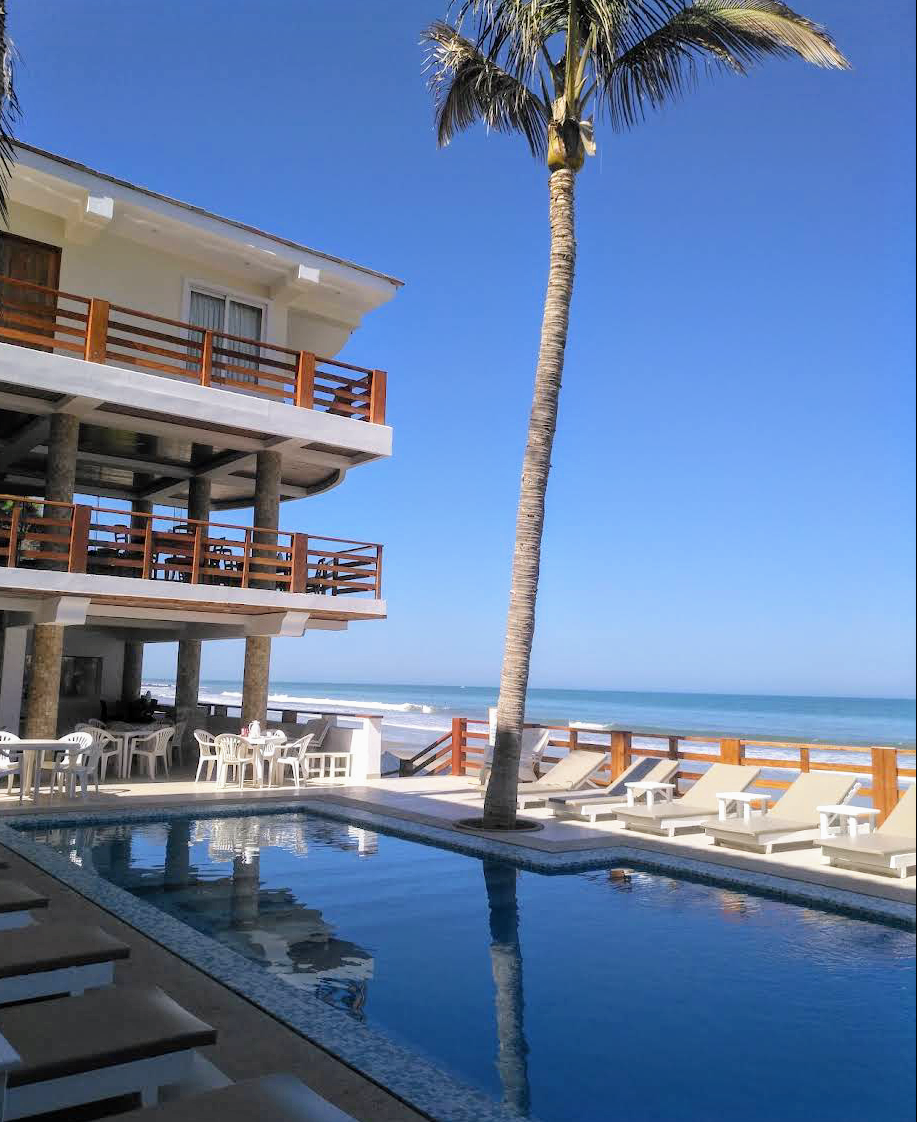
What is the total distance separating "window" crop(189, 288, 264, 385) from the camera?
59.3 ft

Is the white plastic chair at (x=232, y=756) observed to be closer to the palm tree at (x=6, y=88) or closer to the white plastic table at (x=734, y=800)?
the white plastic table at (x=734, y=800)

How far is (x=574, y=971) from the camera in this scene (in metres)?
6.12

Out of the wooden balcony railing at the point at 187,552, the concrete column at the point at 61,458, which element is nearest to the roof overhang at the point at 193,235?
the concrete column at the point at 61,458

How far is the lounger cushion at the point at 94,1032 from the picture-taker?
10.2 ft

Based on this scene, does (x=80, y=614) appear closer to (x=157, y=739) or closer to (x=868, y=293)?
(x=157, y=739)

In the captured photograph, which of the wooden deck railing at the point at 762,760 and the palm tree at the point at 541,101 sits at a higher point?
the palm tree at the point at 541,101

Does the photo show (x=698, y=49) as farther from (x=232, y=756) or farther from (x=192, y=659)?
(x=192, y=659)

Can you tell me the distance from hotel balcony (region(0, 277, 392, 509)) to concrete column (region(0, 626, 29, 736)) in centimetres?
362

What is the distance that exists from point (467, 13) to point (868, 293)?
8.59 metres

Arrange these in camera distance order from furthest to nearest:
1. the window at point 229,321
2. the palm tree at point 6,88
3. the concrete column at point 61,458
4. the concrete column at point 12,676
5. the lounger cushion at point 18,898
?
the window at point 229,321
the concrete column at point 12,676
the concrete column at point 61,458
the palm tree at point 6,88
the lounger cushion at point 18,898

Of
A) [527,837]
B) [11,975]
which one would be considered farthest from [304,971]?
[527,837]

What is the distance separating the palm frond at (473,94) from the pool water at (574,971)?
895 cm

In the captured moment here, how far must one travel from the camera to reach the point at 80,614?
1455cm

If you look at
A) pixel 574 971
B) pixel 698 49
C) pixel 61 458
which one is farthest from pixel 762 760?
pixel 61 458
